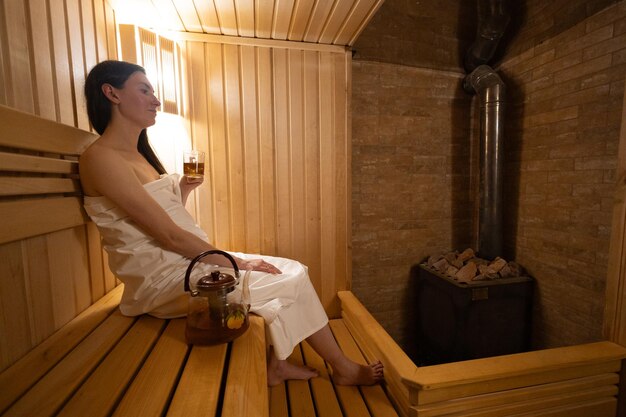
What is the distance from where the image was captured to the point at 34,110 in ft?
3.58

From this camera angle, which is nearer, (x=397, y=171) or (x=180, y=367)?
(x=180, y=367)

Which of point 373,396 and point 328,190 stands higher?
point 328,190

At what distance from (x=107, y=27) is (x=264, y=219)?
4.86 feet

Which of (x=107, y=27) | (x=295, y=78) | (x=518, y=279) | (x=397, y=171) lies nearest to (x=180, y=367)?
(x=107, y=27)

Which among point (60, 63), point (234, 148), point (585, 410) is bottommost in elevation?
point (585, 410)

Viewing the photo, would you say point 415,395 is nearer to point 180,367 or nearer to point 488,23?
point 180,367

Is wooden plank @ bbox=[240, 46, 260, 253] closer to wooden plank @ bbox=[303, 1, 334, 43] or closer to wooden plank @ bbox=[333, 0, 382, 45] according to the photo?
wooden plank @ bbox=[303, 1, 334, 43]

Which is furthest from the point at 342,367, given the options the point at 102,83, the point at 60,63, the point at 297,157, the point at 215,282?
the point at 60,63

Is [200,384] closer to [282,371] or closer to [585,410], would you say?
[282,371]

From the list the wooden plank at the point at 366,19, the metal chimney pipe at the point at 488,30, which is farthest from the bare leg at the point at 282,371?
the metal chimney pipe at the point at 488,30

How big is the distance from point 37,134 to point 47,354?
2.49 feet

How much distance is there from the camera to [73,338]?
3.70ft

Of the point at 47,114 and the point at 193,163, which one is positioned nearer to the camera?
the point at 47,114

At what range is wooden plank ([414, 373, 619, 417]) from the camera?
1414 mm
